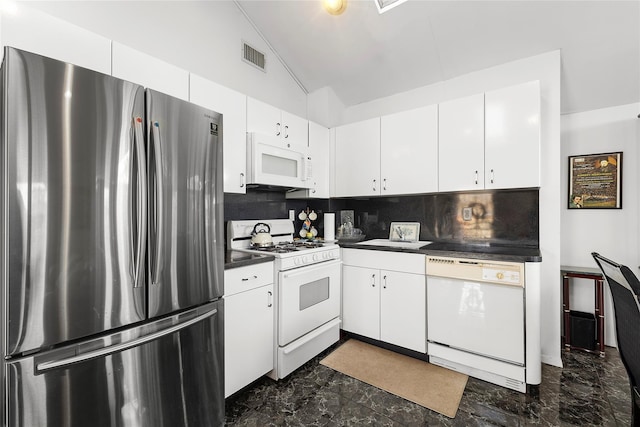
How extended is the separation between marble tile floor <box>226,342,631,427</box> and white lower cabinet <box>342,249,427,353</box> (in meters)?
0.57

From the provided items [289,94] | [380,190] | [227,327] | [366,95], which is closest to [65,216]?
[227,327]

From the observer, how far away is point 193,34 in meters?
2.43

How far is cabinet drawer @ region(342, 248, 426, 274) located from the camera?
2492mm

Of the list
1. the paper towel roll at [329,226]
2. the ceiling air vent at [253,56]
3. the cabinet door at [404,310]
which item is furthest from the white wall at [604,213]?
the ceiling air vent at [253,56]

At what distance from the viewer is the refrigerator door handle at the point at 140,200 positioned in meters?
1.29

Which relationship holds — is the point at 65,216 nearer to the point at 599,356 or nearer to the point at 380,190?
the point at 380,190

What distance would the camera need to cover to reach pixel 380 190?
3014 millimetres

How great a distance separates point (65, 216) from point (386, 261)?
226 centimetres

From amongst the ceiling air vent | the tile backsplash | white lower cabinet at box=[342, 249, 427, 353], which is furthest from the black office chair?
the ceiling air vent

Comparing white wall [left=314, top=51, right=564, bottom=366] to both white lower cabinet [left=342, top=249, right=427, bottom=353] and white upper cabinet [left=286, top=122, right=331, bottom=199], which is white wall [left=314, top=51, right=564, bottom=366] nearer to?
white lower cabinet [left=342, top=249, right=427, bottom=353]

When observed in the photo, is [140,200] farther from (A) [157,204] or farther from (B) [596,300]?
(B) [596,300]

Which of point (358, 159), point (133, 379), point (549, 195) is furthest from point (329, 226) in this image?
point (133, 379)

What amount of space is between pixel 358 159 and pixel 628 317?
2396mm

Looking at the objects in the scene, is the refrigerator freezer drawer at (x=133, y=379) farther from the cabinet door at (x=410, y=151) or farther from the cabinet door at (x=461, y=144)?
the cabinet door at (x=461, y=144)
